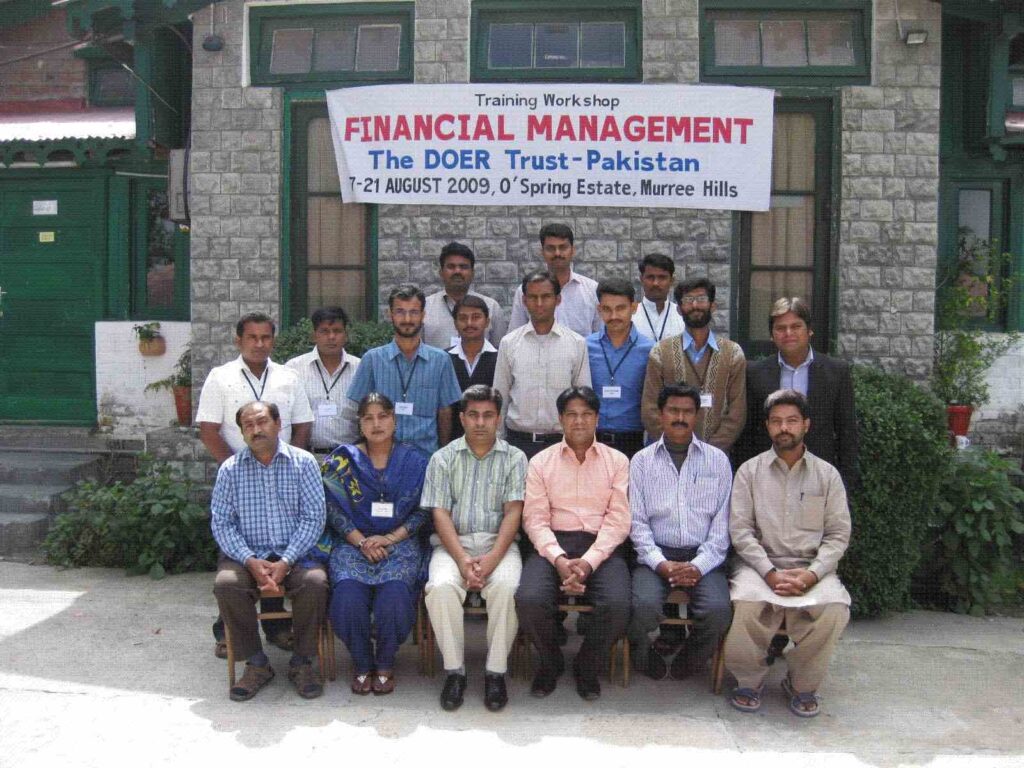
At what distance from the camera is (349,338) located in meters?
6.66

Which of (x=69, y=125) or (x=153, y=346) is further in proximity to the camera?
(x=69, y=125)

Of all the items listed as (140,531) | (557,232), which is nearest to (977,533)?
(557,232)

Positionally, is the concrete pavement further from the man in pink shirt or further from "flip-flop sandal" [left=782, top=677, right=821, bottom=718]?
the man in pink shirt

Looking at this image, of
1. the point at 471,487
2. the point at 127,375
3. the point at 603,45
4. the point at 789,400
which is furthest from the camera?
the point at 127,375

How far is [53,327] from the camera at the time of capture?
8.65m

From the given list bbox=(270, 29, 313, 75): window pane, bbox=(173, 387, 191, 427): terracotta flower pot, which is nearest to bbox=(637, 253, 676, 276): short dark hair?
bbox=(270, 29, 313, 75): window pane

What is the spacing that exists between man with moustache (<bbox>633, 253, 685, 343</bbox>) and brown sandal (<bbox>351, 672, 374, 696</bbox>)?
2505 mm

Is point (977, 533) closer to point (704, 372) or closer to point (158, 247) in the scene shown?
point (704, 372)

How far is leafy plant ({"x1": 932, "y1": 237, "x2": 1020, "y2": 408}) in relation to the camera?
753 centimetres

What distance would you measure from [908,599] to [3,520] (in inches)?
248

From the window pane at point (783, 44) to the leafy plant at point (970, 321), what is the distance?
2244mm

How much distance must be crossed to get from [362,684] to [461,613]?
58 cm

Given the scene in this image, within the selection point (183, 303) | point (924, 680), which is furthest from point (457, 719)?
point (183, 303)

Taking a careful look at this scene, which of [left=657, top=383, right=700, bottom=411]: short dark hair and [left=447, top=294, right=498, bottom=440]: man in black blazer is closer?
[left=657, top=383, right=700, bottom=411]: short dark hair
